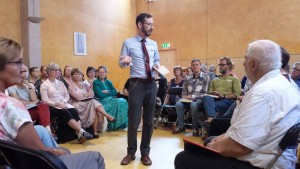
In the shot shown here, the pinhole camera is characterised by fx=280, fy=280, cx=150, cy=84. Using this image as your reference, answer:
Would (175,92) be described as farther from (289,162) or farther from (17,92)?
(289,162)

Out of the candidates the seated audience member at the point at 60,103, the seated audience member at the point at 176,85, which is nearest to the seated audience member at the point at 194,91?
the seated audience member at the point at 176,85

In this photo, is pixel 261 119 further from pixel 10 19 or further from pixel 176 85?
pixel 10 19

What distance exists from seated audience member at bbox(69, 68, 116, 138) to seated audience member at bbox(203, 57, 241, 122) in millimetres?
1633

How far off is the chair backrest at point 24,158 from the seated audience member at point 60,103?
122 inches

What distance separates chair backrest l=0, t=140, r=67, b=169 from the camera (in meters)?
1.07

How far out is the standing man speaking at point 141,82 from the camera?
305cm

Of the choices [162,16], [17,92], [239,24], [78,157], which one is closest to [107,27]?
[162,16]

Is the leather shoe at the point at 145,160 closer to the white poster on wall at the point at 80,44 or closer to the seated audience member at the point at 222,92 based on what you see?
the seated audience member at the point at 222,92

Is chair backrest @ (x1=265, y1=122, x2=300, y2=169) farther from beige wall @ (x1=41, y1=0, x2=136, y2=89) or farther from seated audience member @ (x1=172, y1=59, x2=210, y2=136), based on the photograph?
beige wall @ (x1=41, y1=0, x2=136, y2=89)

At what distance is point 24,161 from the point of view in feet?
3.66

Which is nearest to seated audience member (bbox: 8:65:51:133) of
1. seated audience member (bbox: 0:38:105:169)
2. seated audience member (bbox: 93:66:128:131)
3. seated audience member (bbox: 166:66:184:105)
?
seated audience member (bbox: 93:66:128:131)

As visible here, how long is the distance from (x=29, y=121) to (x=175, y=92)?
14.1ft

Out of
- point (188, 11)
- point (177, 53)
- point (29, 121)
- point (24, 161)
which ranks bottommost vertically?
point (24, 161)

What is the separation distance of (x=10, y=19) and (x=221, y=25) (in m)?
6.30
